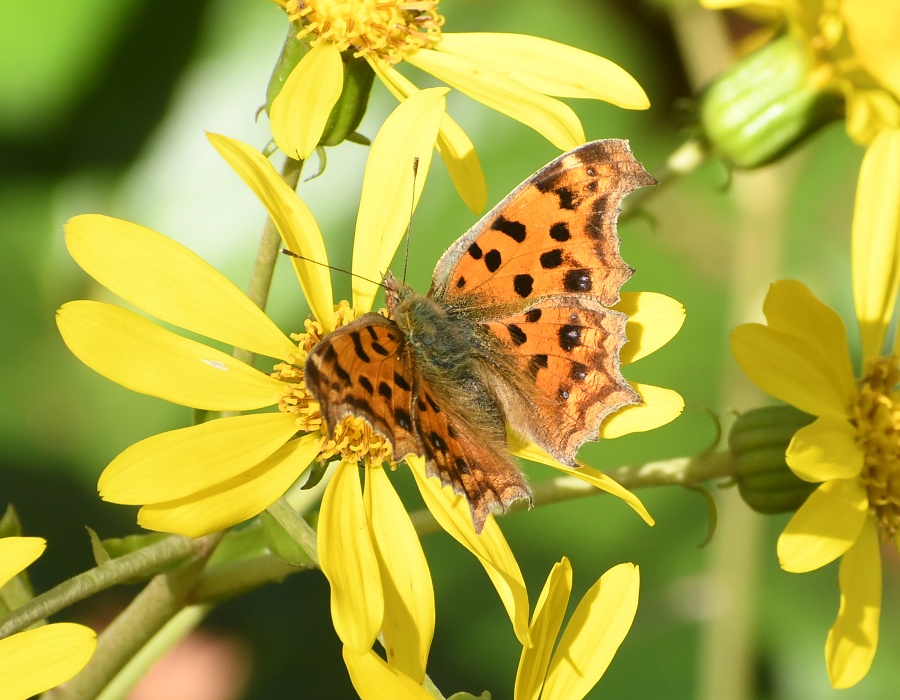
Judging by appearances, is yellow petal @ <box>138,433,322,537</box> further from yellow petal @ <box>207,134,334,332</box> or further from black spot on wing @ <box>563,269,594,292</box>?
black spot on wing @ <box>563,269,594,292</box>

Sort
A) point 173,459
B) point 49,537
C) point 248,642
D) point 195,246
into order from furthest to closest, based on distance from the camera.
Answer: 1. point 195,246
2. point 248,642
3. point 49,537
4. point 173,459

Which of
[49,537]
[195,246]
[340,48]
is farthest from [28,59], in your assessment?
[340,48]

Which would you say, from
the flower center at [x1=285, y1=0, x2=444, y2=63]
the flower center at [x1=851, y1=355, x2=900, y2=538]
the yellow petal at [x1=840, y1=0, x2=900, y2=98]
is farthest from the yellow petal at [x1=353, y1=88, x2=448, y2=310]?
the yellow petal at [x1=840, y1=0, x2=900, y2=98]

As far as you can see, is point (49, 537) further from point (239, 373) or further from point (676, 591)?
point (676, 591)

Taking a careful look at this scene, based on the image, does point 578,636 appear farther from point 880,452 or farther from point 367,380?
point 880,452

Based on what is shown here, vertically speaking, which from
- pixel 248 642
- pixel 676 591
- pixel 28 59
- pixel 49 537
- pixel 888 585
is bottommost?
pixel 888 585

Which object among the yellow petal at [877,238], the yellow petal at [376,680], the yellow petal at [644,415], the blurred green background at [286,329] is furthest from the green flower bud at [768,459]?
the blurred green background at [286,329]
